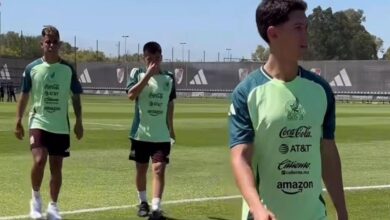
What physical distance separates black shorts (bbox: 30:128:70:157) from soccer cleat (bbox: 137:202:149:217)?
3.74 feet

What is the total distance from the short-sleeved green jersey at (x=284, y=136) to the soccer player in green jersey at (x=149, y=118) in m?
5.53

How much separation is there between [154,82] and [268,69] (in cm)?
584

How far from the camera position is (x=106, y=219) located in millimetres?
9102

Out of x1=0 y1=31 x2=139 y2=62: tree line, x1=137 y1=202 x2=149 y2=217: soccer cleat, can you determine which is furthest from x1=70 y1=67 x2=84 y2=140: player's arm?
x1=0 y1=31 x2=139 y2=62: tree line

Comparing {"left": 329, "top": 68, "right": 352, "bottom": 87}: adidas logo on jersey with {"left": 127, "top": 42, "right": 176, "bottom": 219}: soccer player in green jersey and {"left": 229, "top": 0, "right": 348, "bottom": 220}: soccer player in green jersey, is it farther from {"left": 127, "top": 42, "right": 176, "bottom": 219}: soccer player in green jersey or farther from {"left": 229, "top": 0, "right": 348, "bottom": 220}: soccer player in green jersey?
{"left": 229, "top": 0, "right": 348, "bottom": 220}: soccer player in green jersey

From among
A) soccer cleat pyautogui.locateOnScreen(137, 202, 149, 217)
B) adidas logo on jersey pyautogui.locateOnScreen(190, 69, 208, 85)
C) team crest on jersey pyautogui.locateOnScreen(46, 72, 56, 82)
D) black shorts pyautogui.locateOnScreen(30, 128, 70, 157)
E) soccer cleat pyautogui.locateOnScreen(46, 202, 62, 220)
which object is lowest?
adidas logo on jersey pyautogui.locateOnScreen(190, 69, 208, 85)

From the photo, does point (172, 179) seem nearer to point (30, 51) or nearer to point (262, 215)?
point (262, 215)

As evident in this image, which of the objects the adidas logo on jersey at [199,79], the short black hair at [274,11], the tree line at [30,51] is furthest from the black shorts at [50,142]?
the tree line at [30,51]

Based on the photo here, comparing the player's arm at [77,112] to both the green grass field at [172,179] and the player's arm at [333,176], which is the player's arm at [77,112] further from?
the player's arm at [333,176]

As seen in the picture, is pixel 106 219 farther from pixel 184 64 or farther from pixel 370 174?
pixel 184 64

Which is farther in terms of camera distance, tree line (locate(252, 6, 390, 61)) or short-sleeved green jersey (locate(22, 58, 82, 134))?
tree line (locate(252, 6, 390, 61))

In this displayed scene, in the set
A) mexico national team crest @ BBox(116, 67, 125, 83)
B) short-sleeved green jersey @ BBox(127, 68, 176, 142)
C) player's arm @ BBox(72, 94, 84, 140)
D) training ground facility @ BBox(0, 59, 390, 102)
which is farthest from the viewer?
mexico national team crest @ BBox(116, 67, 125, 83)

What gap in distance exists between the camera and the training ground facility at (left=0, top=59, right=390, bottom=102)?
6831 cm

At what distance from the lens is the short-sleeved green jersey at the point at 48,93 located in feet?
30.2
